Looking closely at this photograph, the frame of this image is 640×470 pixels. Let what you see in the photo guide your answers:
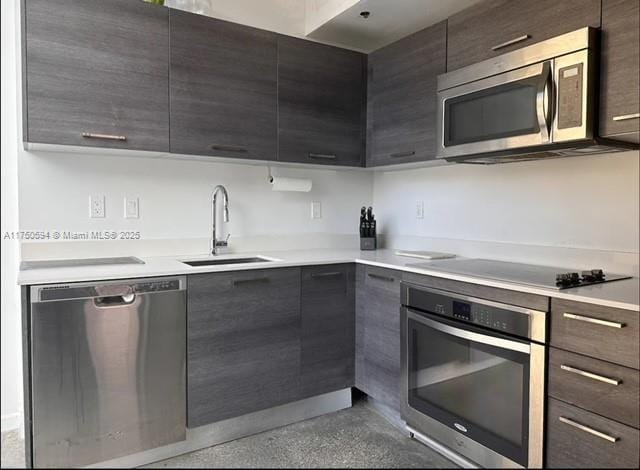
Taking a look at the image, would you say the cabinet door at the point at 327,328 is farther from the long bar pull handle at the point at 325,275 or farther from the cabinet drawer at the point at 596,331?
the cabinet drawer at the point at 596,331

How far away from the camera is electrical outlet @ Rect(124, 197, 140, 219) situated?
2.40 m

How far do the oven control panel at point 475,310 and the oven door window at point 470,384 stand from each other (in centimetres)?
5

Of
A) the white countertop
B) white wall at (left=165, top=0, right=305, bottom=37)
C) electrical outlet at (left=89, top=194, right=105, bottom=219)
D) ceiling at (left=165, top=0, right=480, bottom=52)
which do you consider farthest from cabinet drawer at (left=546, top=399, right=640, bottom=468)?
white wall at (left=165, top=0, right=305, bottom=37)

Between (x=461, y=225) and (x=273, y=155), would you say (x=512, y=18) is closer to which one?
(x=461, y=225)

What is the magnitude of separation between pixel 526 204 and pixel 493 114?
548mm

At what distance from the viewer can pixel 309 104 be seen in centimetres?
263

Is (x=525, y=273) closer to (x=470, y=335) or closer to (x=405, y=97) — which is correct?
(x=470, y=335)

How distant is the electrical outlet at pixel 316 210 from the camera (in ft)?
9.99

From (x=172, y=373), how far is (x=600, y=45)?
2165 millimetres

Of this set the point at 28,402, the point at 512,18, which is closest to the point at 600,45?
the point at 512,18

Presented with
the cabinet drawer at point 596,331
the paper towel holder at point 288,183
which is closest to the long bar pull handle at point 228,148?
the paper towel holder at point 288,183

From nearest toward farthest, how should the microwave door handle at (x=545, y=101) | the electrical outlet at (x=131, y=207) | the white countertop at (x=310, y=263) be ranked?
1. the white countertop at (x=310, y=263)
2. the microwave door handle at (x=545, y=101)
3. the electrical outlet at (x=131, y=207)

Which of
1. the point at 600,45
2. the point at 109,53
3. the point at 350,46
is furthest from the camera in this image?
the point at 350,46

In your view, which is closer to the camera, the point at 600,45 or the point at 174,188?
the point at 600,45
